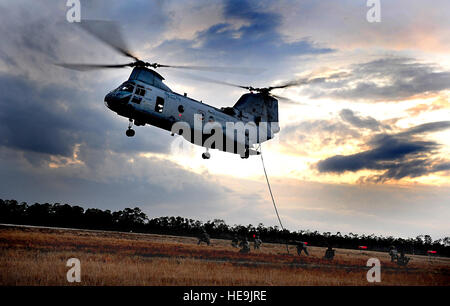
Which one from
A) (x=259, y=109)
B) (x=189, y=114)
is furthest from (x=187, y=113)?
(x=259, y=109)

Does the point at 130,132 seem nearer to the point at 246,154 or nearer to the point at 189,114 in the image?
the point at 189,114

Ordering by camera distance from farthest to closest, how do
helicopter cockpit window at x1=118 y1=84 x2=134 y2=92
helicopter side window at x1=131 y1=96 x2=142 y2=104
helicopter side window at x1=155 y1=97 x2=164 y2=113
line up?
helicopter side window at x1=155 y1=97 x2=164 y2=113, helicopter cockpit window at x1=118 y1=84 x2=134 y2=92, helicopter side window at x1=131 y1=96 x2=142 y2=104

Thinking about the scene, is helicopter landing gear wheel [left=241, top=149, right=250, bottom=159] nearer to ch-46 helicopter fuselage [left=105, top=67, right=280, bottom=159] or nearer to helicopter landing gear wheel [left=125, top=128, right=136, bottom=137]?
ch-46 helicopter fuselage [left=105, top=67, right=280, bottom=159]

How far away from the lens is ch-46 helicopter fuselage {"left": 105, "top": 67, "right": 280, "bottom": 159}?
2248cm

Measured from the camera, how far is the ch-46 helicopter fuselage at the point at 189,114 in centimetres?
2248

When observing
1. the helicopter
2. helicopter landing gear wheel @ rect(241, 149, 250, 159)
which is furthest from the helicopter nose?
helicopter landing gear wheel @ rect(241, 149, 250, 159)

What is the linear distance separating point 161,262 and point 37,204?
11329cm

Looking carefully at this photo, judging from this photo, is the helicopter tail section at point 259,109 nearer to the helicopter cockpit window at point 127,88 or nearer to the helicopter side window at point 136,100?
the helicopter side window at point 136,100

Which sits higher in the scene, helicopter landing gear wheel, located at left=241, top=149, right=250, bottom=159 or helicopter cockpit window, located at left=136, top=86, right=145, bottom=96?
helicopter cockpit window, located at left=136, top=86, right=145, bottom=96

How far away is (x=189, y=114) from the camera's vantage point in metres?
25.2

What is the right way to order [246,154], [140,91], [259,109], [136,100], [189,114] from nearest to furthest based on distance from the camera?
[136,100], [140,91], [189,114], [246,154], [259,109]

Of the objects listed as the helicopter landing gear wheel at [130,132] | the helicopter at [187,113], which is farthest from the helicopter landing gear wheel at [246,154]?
the helicopter landing gear wheel at [130,132]

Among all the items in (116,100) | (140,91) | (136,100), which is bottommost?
(116,100)
